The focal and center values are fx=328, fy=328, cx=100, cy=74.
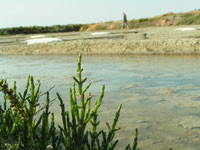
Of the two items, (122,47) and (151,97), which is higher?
(122,47)

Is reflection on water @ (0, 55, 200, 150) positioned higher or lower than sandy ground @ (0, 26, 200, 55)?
lower

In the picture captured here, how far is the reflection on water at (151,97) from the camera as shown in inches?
78.0

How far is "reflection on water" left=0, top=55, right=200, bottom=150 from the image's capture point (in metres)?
1.98

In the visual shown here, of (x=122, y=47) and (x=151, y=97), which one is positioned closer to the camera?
(x=151, y=97)

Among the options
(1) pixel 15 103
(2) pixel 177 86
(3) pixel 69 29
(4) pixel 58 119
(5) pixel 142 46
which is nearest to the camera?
(1) pixel 15 103

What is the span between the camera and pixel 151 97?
9.60ft

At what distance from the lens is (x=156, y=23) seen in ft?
108

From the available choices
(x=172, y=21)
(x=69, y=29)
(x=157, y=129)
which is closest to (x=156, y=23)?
(x=172, y=21)

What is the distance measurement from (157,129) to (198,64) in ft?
9.73

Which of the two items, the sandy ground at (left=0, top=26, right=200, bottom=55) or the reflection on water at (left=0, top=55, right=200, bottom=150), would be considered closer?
the reflection on water at (left=0, top=55, right=200, bottom=150)

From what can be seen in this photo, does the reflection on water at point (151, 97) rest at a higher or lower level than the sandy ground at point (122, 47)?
lower

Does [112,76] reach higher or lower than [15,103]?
lower

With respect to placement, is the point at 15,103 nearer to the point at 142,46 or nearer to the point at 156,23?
the point at 142,46

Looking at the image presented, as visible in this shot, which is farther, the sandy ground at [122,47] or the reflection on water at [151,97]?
the sandy ground at [122,47]
